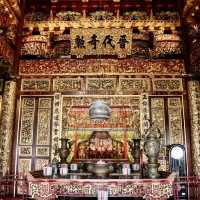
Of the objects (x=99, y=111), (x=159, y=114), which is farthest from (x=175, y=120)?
(x=99, y=111)

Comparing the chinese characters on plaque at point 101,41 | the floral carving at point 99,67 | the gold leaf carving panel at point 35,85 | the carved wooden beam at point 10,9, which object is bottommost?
the gold leaf carving panel at point 35,85

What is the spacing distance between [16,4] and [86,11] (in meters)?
1.92

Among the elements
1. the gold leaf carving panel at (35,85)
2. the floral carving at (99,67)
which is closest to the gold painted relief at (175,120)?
the floral carving at (99,67)

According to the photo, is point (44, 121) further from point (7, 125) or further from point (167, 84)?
point (167, 84)

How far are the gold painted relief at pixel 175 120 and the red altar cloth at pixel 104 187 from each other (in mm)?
3659

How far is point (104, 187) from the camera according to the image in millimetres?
3613

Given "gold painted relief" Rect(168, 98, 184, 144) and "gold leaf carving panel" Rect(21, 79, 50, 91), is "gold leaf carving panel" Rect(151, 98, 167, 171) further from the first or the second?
"gold leaf carving panel" Rect(21, 79, 50, 91)

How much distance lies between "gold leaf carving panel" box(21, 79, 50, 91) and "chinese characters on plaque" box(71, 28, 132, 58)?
99cm

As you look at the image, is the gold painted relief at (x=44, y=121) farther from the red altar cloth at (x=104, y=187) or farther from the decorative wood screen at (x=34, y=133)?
the red altar cloth at (x=104, y=187)

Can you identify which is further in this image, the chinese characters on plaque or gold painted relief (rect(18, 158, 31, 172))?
the chinese characters on plaque

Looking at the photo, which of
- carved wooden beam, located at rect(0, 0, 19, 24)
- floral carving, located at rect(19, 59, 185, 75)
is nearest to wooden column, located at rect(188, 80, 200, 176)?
floral carving, located at rect(19, 59, 185, 75)

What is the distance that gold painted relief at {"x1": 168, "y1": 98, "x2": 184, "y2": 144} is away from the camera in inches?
282

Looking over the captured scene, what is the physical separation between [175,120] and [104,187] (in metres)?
4.04

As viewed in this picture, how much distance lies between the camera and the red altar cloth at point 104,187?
3557 mm
